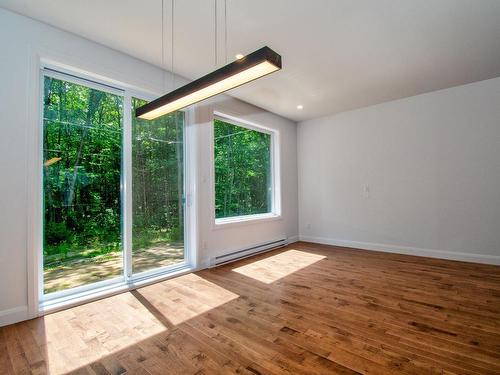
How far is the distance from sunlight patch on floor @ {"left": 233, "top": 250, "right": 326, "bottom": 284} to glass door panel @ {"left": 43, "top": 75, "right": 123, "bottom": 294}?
5.94 feet

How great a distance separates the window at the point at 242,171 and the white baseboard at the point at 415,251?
1408 mm

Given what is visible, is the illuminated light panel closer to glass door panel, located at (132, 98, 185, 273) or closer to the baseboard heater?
glass door panel, located at (132, 98, 185, 273)

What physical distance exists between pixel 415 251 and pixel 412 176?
4.44ft

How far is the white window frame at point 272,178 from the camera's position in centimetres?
424

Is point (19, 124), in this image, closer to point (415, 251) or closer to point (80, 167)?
point (80, 167)

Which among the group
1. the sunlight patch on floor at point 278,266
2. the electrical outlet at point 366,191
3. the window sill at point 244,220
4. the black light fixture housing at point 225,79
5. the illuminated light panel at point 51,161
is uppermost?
the black light fixture housing at point 225,79

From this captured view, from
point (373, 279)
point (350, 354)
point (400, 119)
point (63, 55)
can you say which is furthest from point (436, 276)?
point (63, 55)

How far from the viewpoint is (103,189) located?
3158 mm

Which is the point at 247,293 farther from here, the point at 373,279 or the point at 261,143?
the point at 261,143

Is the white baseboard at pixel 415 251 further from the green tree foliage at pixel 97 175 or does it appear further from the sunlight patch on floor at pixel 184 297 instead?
the green tree foliage at pixel 97 175

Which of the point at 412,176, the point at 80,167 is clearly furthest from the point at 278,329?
the point at 412,176

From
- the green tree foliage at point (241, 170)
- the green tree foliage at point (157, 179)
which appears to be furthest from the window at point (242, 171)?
the green tree foliage at point (157, 179)

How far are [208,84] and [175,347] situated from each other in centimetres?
197

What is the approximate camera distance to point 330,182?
5.73m
